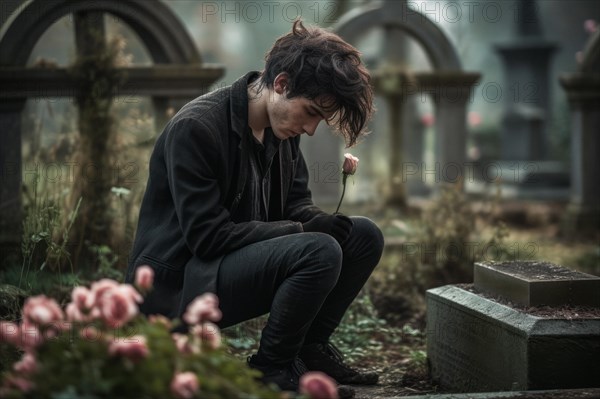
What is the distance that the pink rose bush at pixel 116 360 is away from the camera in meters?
2.15

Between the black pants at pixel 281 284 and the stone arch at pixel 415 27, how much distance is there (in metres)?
6.23

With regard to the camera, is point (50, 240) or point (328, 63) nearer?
point (328, 63)

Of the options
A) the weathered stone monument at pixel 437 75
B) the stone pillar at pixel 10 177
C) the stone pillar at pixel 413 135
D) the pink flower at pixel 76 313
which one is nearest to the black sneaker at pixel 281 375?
the pink flower at pixel 76 313

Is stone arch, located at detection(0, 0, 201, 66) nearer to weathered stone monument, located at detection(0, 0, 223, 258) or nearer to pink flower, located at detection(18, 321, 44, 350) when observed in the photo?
weathered stone monument, located at detection(0, 0, 223, 258)

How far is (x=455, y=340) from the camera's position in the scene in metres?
3.87

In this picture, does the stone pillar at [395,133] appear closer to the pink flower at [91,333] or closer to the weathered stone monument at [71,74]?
the weathered stone monument at [71,74]

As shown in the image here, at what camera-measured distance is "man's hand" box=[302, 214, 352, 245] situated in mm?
3502

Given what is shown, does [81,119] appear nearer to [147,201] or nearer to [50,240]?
[50,240]

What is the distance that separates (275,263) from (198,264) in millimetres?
289

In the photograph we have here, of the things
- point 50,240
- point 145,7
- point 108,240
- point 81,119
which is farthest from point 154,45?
point 50,240

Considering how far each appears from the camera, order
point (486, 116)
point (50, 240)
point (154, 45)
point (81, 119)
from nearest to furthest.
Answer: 1. point (50, 240)
2. point (81, 119)
3. point (154, 45)
4. point (486, 116)

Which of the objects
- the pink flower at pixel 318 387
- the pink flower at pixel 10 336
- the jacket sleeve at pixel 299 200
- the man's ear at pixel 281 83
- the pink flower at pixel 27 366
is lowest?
the pink flower at pixel 318 387

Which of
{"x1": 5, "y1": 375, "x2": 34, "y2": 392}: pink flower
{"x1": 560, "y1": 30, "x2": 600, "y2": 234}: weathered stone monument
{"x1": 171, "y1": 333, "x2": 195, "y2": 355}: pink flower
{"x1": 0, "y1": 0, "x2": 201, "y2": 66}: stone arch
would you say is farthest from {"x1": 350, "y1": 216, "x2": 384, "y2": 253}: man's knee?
{"x1": 560, "y1": 30, "x2": 600, "y2": 234}: weathered stone monument

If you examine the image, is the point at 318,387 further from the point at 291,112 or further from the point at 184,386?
the point at 291,112
